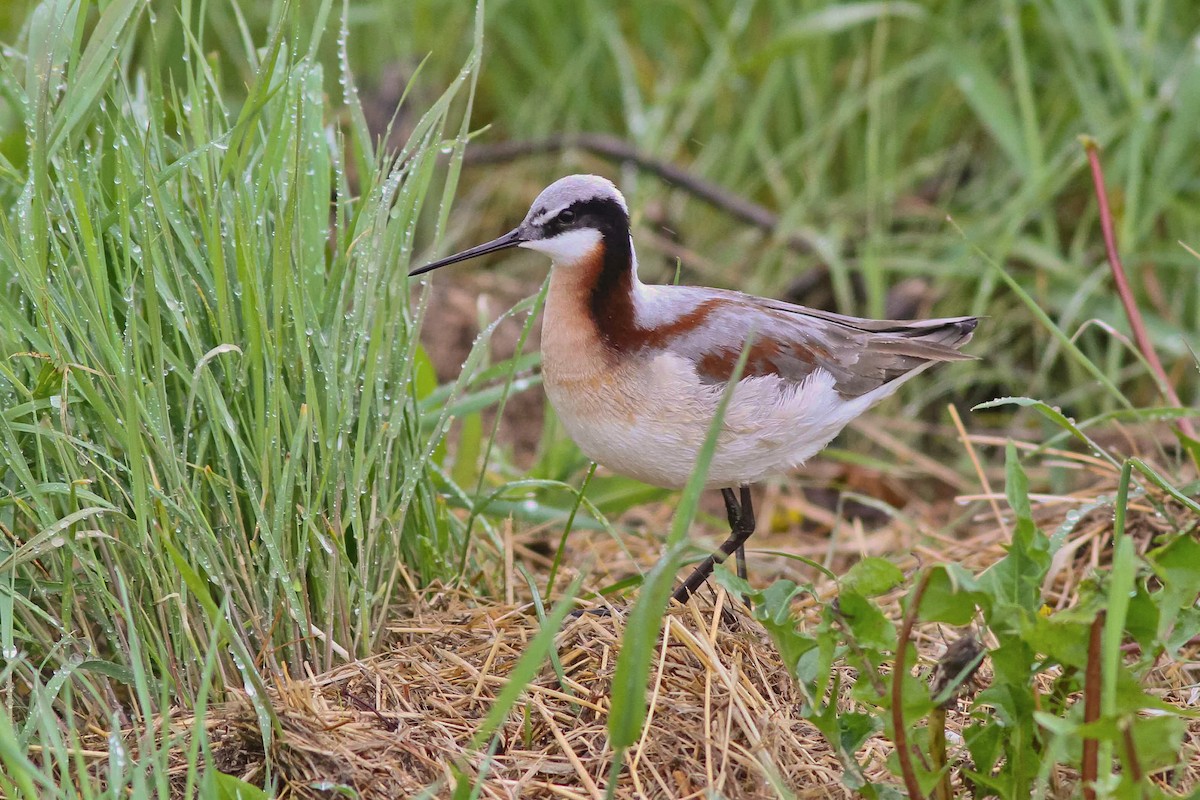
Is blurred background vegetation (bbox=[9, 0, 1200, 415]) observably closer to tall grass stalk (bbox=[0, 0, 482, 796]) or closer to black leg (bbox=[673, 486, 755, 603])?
black leg (bbox=[673, 486, 755, 603])

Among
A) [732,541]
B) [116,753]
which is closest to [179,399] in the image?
[116,753]

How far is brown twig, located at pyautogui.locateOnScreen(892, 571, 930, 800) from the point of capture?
212 cm

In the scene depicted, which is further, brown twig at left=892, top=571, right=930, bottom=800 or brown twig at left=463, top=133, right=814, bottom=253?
brown twig at left=463, top=133, right=814, bottom=253

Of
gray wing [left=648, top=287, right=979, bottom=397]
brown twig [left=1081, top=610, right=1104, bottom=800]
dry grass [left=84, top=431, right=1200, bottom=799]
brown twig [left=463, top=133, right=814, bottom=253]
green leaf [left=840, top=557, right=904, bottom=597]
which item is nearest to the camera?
brown twig [left=1081, top=610, right=1104, bottom=800]

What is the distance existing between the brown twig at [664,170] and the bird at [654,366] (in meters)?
2.11

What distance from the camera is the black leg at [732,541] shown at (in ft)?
10.6

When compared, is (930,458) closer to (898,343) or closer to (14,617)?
(898,343)

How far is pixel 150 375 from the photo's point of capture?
8.73 feet

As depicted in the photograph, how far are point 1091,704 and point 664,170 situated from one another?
11.7 feet

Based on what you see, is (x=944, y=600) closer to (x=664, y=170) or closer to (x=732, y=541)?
(x=732, y=541)

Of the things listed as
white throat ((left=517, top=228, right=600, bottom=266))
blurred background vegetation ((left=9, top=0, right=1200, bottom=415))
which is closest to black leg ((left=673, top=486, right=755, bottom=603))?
white throat ((left=517, top=228, right=600, bottom=266))

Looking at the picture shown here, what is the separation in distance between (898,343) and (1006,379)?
1.76 m

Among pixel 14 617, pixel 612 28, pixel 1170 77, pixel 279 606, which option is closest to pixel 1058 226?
pixel 1170 77

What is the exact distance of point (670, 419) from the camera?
3041 mm
